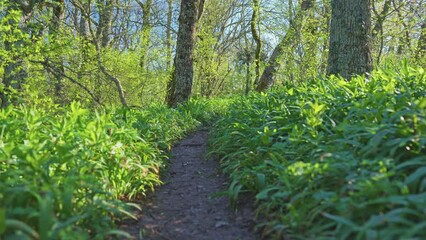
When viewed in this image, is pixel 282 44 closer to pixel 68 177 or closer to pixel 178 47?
pixel 178 47

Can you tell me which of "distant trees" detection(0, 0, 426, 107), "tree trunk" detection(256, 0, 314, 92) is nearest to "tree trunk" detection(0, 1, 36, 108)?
"distant trees" detection(0, 0, 426, 107)

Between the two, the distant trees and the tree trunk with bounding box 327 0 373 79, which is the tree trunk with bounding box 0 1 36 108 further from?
the tree trunk with bounding box 327 0 373 79

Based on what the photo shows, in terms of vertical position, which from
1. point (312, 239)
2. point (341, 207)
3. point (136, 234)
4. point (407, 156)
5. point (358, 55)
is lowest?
point (136, 234)

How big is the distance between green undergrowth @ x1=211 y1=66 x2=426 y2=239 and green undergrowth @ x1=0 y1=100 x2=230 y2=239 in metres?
1.06

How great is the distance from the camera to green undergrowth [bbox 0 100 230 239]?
197 centimetres

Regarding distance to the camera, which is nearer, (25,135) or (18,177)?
(18,177)

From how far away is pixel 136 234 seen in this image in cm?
273

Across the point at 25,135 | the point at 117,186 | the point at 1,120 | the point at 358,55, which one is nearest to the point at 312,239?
the point at 117,186

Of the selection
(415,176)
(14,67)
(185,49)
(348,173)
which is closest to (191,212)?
(348,173)

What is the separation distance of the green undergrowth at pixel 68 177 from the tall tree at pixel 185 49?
583 cm

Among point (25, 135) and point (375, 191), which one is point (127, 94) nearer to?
point (25, 135)

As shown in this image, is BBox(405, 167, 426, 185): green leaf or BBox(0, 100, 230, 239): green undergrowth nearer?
BBox(0, 100, 230, 239): green undergrowth

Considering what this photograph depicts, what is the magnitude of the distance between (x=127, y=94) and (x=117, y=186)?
978cm

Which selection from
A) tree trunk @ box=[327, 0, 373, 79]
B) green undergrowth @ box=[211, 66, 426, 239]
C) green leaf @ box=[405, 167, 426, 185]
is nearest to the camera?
green undergrowth @ box=[211, 66, 426, 239]
